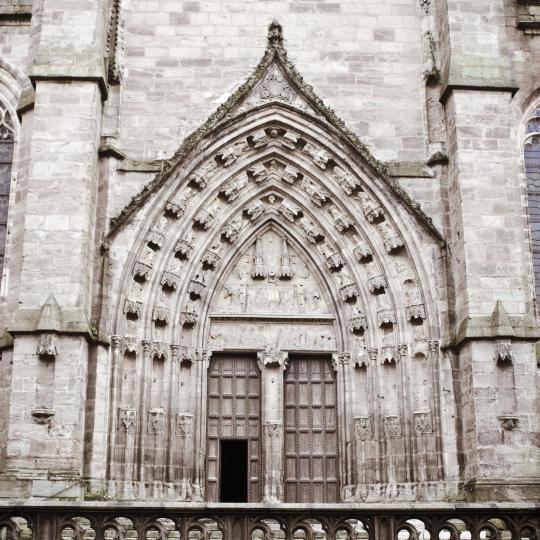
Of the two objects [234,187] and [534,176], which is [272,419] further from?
[534,176]

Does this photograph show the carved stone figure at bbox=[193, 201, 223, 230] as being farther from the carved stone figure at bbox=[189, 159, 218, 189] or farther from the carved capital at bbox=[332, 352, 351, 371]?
the carved capital at bbox=[332, 352, 351, 371]

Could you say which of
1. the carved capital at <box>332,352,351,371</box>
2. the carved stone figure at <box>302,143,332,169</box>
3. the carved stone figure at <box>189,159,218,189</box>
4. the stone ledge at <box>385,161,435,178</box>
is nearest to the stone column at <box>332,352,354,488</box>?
the carved capital at <box>332,352,351,371</box>

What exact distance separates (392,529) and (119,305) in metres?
5.83

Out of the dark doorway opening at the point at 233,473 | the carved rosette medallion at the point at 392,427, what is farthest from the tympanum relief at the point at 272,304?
the dark doorway opening at the point at 233,473

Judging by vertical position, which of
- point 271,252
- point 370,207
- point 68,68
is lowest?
point 271,252

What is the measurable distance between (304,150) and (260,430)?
463cm

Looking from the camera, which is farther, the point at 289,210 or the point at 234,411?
the point at 289,210

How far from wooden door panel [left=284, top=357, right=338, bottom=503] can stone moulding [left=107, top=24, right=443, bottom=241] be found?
9.81 ft

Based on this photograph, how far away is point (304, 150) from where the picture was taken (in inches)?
605

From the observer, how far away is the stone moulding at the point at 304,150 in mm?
14594

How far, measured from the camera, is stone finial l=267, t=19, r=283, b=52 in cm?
1548

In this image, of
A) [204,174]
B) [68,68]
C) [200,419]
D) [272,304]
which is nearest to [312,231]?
[272,304]

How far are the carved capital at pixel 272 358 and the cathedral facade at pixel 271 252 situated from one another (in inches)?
1.1

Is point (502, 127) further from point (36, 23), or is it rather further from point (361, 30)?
point (36, 23)
